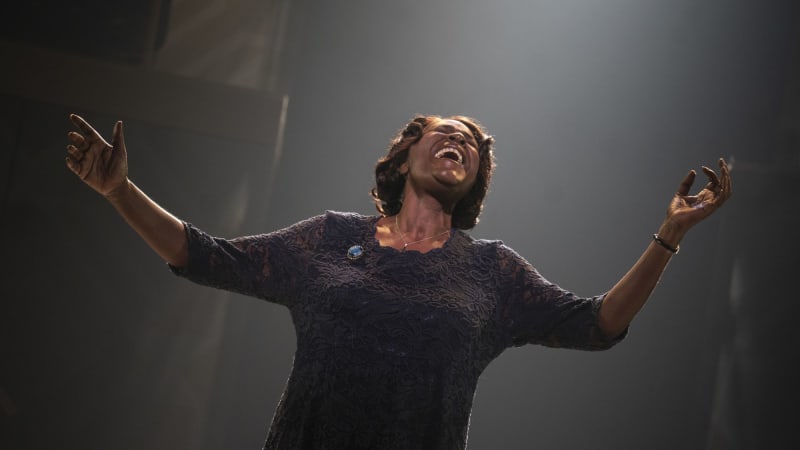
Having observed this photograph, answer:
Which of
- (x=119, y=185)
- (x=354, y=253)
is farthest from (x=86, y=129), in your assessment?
(x=354, y=253)

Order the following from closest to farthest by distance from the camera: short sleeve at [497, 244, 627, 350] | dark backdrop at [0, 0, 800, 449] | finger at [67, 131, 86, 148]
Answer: finger at [67, 131, 86, 148] → short sleeve at [497, 244, 627, 350] → dark backdrop at [0, 0, 800, 449]

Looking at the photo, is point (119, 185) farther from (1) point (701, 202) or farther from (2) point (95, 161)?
(1) point (701, 202)

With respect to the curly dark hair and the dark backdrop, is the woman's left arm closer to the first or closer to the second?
the curly dark hair

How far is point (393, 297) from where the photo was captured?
67.7 inches

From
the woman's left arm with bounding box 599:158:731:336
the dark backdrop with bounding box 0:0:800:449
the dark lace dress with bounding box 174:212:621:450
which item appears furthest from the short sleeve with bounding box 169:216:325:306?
the dark backdrop with bounding box 0:0:800:449

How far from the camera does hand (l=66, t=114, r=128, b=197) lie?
5.32ft

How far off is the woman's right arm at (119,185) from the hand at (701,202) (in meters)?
1.08

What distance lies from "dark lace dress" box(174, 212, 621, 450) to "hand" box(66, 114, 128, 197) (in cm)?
21

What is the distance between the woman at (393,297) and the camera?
1.65 meters

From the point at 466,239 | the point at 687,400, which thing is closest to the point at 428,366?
the point at 466,239

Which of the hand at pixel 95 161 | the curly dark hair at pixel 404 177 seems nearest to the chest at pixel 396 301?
the curly dark hair at pixel 404 177

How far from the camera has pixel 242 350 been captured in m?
3.17

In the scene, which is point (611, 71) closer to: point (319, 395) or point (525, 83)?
point (525, 83)

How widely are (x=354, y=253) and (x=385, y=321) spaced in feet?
0.69
